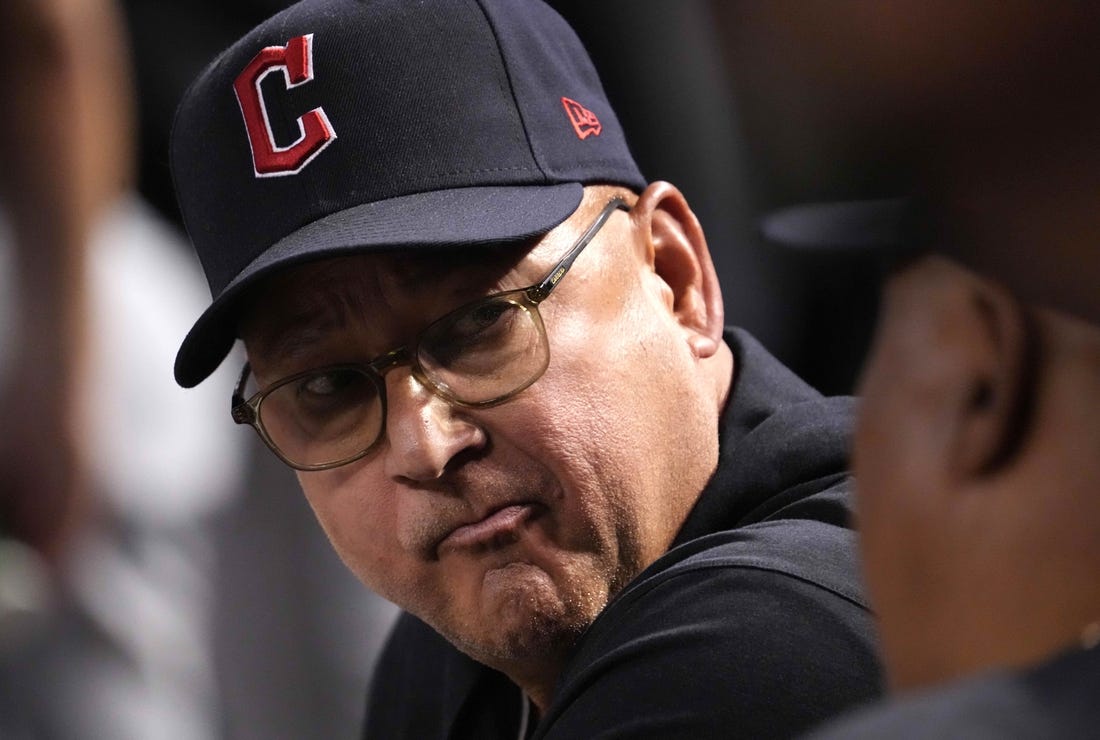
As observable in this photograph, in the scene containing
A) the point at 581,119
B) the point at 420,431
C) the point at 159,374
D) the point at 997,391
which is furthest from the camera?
the point at 159,374

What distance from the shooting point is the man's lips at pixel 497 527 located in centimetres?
167

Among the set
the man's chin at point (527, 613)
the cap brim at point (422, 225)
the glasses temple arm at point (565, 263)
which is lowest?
the man's chin at point (527, 613)

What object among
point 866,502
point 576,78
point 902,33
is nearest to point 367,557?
point 576,78

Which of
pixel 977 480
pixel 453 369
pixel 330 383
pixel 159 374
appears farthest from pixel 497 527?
pixel 159 374

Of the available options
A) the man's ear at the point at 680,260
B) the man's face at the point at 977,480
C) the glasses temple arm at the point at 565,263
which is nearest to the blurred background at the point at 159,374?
the man's ear at the point at 680,260

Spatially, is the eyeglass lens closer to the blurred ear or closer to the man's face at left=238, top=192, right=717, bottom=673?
the man's face at left=238, top=192, right=717, bottom=673

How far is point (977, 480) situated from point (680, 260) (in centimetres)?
122

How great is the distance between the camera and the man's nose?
5.43ft

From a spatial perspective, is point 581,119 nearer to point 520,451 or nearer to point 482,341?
point 482,341

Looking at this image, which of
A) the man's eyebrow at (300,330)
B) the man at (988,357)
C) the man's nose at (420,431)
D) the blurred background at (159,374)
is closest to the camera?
the man at (988,357)

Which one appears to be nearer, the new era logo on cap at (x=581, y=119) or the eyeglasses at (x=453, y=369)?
the eyeglasses at (x=453, y=369)

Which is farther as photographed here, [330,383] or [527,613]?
[330,383]

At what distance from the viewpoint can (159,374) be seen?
3.31 metres

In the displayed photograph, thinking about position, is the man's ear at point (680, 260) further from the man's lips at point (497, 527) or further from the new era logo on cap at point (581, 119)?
the man's lips at point (497, 527)
